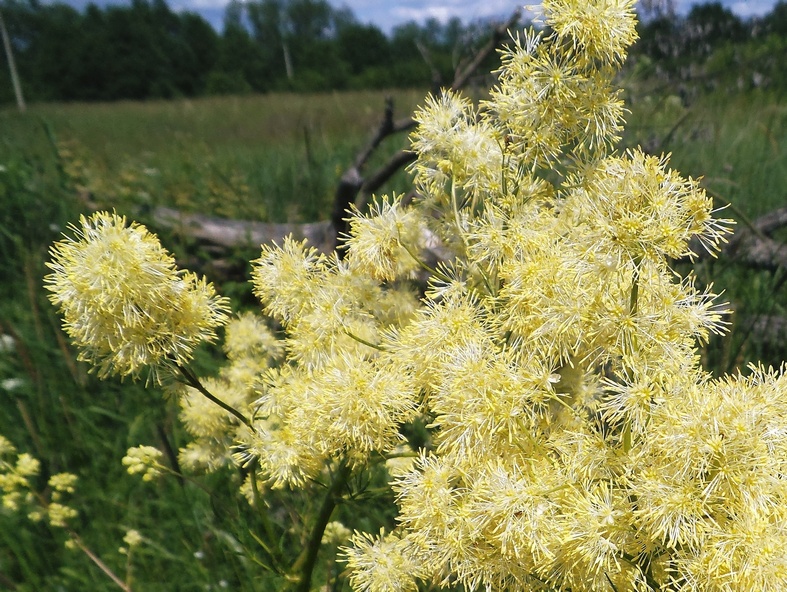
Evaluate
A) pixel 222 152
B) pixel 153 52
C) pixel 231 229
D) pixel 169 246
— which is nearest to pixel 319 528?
pixel 169 246

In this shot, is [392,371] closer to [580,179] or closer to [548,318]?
[548,318]

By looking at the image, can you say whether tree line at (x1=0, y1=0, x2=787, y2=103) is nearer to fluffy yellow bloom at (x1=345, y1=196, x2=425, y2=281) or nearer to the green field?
the green field

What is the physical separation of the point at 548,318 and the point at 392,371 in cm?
25

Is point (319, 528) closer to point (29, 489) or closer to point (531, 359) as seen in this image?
point (531, 359)

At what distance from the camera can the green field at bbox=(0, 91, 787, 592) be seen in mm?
1548

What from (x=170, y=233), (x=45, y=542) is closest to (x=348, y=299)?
(x=45, y=542)

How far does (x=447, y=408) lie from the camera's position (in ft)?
2.36

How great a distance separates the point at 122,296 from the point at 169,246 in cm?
235

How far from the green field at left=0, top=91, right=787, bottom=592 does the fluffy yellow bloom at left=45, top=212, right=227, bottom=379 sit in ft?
1.20

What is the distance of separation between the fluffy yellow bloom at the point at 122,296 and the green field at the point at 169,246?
1.20 ft

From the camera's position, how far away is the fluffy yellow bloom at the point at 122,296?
2.34 ft

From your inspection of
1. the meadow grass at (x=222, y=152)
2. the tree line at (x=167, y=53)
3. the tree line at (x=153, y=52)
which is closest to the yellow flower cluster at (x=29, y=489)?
the meadow grass at (x=222, y=152)

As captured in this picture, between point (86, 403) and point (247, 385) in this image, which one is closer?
point (247, 385)

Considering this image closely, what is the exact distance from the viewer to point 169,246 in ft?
9.50
